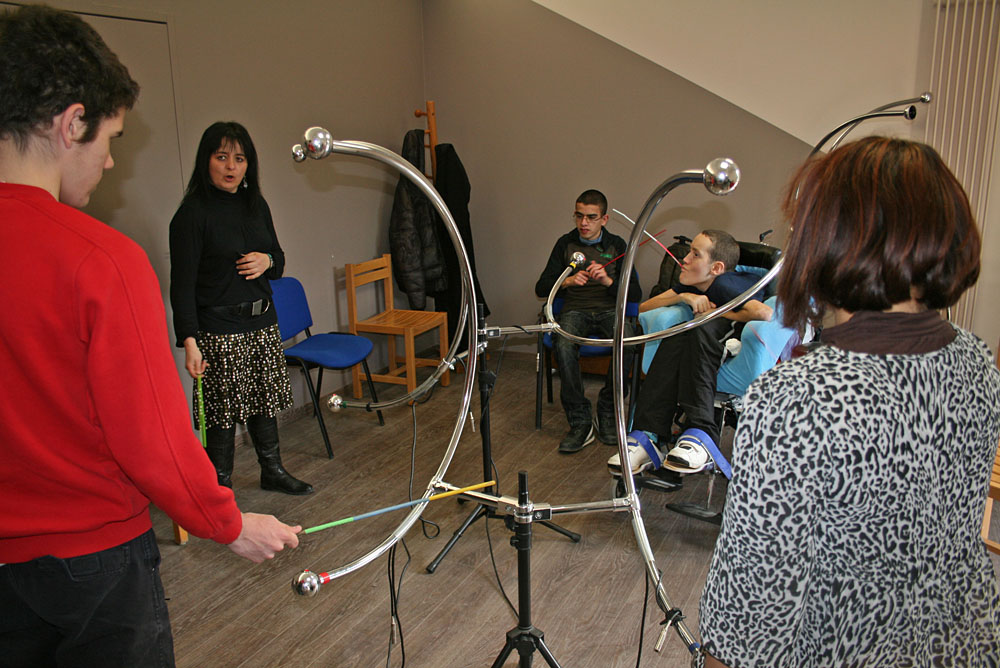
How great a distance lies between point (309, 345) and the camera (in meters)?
3.64

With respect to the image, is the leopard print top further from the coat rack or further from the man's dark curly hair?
the coat rack

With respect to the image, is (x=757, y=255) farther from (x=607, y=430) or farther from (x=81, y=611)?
(x=81, y=611)

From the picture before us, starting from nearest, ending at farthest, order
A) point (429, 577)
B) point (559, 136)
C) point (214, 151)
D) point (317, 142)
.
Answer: point (317, 142), point (429, 577), point (214, 151), point (559, 136)

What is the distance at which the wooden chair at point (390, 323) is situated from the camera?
13.4 ft

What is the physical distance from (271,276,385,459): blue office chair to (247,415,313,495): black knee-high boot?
35cm

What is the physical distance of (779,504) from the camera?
Result: 0.89m

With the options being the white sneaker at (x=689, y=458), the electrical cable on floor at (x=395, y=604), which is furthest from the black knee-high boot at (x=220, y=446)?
the white sneaker at (x=689, y=458)

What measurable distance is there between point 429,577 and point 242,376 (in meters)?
1.05

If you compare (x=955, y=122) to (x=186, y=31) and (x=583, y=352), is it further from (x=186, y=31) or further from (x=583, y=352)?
(x=186, y=31)

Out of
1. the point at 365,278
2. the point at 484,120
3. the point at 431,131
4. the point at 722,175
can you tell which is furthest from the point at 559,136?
the point at 722,175

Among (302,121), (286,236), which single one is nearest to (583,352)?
(286,236)

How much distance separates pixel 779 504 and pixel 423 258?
12.6 ft

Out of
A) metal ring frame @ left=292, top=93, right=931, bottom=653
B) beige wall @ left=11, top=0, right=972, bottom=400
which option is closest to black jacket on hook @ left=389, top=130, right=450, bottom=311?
beige wall @ left=11, top=0, right=972, bottom=400

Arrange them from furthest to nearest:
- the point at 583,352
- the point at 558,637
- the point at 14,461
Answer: the point at 583,352
the point at 558,637
the point at 14,461
